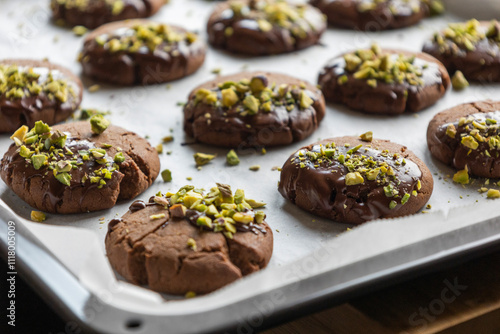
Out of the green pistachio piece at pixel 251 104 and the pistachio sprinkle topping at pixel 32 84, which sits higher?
the green pistachio piece at pixel 251 104

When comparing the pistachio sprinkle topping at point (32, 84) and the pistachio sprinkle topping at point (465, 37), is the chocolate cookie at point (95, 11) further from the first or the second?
the pistachio sprinkle topping at point (465, 37)

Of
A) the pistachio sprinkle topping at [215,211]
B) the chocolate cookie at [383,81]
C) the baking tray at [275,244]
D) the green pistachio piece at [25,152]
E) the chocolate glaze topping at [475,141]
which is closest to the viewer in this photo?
the baking tray at [275,244]

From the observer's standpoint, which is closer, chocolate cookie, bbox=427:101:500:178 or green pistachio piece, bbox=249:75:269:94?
chocolate cookie, bbox=427:101:500:178

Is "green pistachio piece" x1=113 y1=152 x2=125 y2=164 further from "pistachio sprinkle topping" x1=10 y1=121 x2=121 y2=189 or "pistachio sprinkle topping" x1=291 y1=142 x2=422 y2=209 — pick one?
"pistachio sprinkle topping" x1=291 y1=142 x2=422 y2=209

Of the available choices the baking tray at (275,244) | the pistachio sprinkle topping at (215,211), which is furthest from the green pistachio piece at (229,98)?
the pistachio sprinkle topping at (215,211)

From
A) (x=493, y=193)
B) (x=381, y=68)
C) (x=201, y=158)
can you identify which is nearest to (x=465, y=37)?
(x=381, y=68)

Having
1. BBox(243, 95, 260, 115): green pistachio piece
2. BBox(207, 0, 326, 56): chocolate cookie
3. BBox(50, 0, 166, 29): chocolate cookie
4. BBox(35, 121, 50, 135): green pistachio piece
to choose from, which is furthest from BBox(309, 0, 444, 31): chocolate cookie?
BBox(35, 121, 50, 135): green pistachio piece

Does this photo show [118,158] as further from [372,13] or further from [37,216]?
[372,13]
